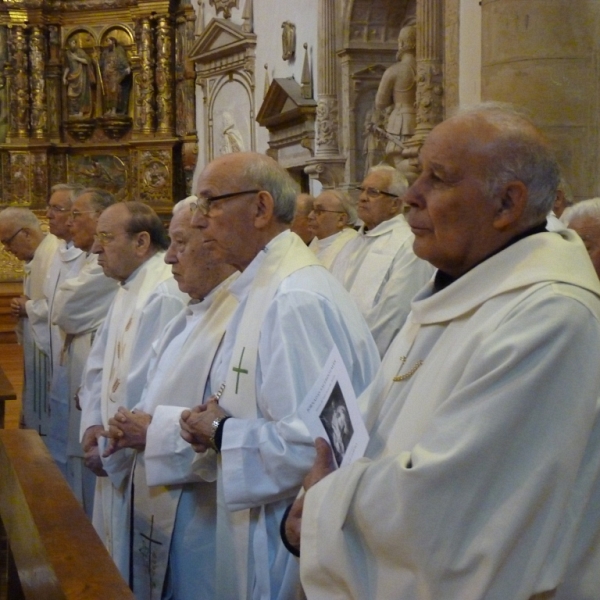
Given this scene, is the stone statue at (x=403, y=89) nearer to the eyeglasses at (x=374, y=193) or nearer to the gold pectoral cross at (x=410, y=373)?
the eyeglasses at (x=374, y=193)

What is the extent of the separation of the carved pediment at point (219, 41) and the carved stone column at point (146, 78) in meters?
1.19

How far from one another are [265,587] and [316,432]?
0.67 meters

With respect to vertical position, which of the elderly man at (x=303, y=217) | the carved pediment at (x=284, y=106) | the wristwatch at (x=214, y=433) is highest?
the carved pediment at (x=284, y=106)

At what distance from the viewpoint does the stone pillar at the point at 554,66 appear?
18.8ft

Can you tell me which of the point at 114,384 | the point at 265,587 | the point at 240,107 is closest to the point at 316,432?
the point at 265,587

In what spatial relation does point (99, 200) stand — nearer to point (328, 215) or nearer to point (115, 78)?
point (328, 215)

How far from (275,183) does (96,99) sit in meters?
15.6

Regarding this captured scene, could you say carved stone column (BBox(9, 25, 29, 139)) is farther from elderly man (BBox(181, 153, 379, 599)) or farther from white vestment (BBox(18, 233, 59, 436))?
elderly man (BBox(181, 153, 379, 599))

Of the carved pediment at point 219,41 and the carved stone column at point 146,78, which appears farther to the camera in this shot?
the carved stone column at point 146,78

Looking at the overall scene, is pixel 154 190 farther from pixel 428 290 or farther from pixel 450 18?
pixel 428 290

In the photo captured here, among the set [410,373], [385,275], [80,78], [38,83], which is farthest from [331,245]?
[38,83]

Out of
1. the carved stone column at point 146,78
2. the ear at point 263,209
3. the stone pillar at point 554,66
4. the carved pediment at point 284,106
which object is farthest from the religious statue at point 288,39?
the ear at point 263,209

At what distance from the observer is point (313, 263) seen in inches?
124

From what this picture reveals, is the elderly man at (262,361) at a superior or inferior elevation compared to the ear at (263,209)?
inferior
